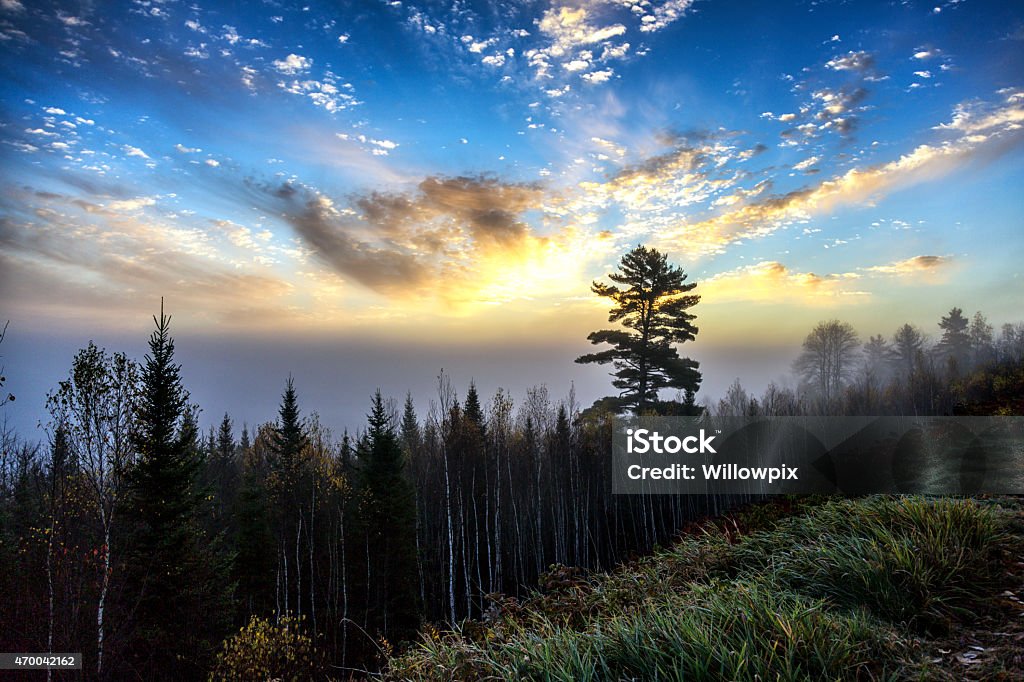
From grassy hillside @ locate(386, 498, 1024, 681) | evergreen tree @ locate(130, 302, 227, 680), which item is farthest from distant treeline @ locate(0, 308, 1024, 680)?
grassy hillside @ locate(386, 498, 1024, 681)

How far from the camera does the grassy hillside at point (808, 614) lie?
386 cm

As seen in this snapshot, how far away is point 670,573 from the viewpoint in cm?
736

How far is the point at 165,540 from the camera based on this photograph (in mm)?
14758

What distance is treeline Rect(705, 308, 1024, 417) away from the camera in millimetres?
21531

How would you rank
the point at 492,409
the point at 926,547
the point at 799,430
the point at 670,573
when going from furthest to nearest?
the point at 492,409, the point at 799,430, the point at 670,573, the point at 926,547

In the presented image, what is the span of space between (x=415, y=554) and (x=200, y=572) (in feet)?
39.3

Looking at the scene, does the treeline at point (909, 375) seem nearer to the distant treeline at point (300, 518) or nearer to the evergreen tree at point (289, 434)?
the distant treeline at point (300, 518)

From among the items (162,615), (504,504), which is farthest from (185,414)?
(504,504)

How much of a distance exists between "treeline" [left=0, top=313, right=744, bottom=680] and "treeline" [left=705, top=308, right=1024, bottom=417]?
28.5 ft

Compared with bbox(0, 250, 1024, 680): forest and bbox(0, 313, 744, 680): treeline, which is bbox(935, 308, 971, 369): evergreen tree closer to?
bbox(0, 250, 1024, 680): forest

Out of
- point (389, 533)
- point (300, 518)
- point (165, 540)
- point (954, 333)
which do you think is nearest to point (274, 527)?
point (300, 518)

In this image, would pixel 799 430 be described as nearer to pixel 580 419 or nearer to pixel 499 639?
pixel 580 419

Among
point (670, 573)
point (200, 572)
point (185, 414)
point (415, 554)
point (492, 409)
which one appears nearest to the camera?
point (670, 573)

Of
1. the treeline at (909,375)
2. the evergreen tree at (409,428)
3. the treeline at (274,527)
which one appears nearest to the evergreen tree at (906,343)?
the treeline at (909,375)
